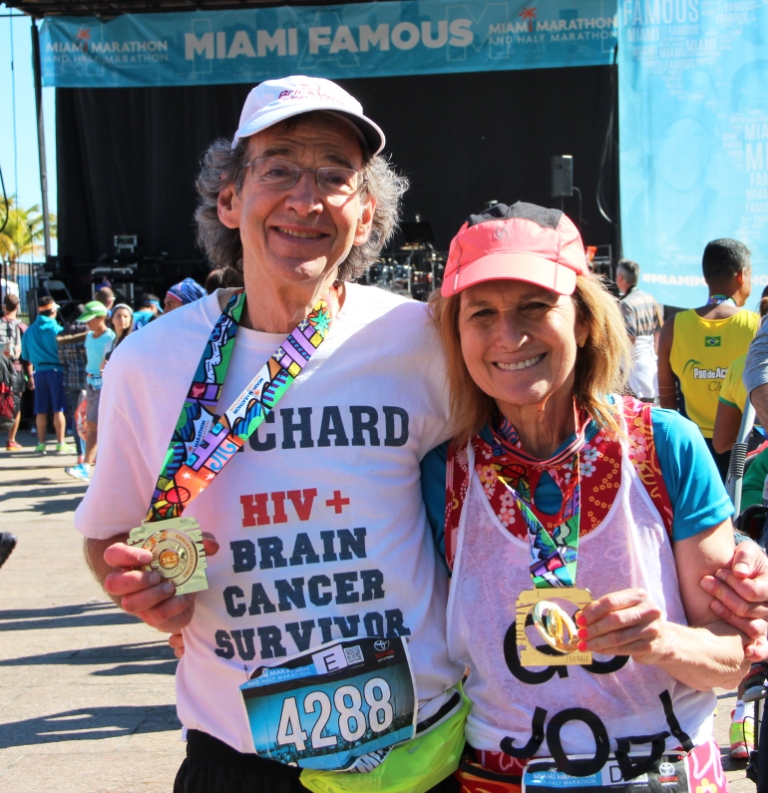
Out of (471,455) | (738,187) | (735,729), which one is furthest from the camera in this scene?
(738,187)

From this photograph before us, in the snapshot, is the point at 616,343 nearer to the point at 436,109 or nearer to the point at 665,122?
the point at 665,122

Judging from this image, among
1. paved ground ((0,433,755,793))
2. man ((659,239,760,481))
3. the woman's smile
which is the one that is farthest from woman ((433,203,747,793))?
man ((659,239,760,481))

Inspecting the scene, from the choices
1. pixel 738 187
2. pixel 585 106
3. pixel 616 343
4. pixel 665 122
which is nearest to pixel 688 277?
pixel 738 187

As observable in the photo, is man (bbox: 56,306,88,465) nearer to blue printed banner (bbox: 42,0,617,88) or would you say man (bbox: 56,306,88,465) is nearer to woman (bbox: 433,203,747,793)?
blue printed banner (bbox: 42,0,617,88)

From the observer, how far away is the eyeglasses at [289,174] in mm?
1969

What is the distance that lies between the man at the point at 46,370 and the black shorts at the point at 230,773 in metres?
10.7

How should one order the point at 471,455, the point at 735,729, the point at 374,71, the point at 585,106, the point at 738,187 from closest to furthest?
the point at 471,455 → the point at 735,729 → the point at 738,187 → the point at 374,71 → the point at 585,106

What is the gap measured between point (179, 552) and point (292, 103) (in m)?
0.89

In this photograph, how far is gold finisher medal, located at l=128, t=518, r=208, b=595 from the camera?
1691 mm

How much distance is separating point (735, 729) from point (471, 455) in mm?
2338

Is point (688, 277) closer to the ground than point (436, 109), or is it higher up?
closer to the ground

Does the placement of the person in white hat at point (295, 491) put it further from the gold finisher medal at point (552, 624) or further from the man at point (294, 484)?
the gold finisher medal at point (552, 624)

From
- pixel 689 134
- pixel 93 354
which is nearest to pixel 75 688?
pixel 93 354

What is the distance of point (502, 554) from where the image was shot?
5.82 feet
